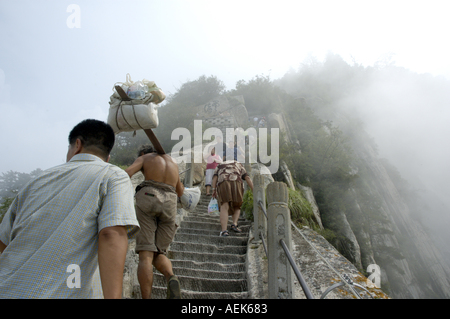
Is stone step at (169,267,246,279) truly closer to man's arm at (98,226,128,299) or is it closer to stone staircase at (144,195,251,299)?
stone staircase at (144,195,251,299)

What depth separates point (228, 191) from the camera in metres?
5.12

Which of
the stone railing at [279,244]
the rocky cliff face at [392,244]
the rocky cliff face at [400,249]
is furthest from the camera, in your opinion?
the rocky cliff face at [400,249]

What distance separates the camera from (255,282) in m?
3.38

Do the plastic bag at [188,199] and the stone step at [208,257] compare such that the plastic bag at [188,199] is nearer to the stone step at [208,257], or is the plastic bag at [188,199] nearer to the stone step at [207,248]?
the stone step at [208,257]

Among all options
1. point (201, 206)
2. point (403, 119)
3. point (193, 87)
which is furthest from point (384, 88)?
point (201, 206)

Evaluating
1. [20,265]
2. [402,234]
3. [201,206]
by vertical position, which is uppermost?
[402,234]

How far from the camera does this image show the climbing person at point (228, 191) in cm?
512

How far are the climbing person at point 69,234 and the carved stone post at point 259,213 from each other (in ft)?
10.4

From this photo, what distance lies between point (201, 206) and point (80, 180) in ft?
20.6

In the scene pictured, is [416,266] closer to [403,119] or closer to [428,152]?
[428,152]

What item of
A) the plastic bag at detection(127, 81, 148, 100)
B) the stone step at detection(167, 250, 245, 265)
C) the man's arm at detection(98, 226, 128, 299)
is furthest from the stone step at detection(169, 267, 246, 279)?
the man's arm at detection(98, 226, 128, 299)

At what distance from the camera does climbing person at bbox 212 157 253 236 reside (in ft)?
16.8

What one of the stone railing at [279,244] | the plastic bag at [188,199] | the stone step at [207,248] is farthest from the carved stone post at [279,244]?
the stone step at [207,248]

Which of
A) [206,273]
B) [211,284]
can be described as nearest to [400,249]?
[206,273]
